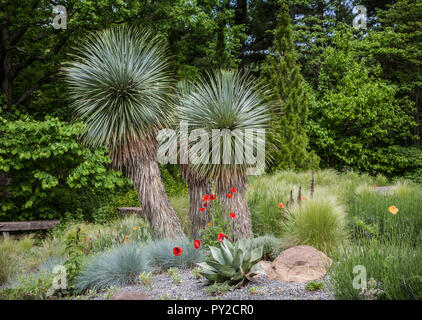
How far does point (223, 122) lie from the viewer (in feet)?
16.3

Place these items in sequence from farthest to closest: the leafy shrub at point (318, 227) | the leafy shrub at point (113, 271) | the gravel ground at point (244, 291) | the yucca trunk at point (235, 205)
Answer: the yucca trunk at point (235, 205), the leafy shrub at point (318, 227), the leafy shrub at point (113, 271), the gravel ground at point (244, 291)

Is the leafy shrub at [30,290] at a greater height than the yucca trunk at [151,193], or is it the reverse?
the yucca trunk at [151,193]

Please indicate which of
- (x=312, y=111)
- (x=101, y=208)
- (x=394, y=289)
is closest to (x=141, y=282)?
(x=394, y=289)

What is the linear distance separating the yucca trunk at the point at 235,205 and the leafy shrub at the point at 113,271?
147 cm

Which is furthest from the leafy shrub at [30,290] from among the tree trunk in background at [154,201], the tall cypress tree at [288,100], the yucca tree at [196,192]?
the tall cypress tree at [288,100]

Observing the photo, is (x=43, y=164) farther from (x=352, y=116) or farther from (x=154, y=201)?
(x=352, y=116)

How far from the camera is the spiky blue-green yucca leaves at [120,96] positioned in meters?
5.19

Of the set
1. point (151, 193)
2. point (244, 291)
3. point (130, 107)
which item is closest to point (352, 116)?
point (151, 193)

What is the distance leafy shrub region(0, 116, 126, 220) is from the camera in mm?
7375

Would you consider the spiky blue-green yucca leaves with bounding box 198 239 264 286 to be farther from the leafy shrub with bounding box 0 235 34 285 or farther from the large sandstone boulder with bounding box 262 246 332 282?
the leafy shrub with bounding box 0 235 34 285

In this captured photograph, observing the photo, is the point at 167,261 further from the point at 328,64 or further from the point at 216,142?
the point at 328,64

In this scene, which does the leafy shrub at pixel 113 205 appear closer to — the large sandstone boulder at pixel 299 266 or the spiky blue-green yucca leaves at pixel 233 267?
the spiky blue-green yucca leaves at pixel 233 267
